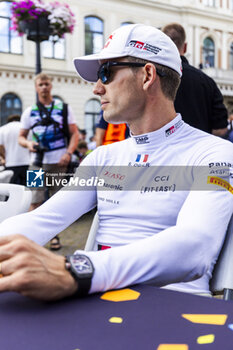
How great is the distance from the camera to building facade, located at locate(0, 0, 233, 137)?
19.6 m

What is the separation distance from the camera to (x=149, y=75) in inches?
65.4

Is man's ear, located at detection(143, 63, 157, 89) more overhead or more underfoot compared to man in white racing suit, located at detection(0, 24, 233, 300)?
more overhead

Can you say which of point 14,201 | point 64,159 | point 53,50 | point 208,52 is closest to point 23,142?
point 64,159

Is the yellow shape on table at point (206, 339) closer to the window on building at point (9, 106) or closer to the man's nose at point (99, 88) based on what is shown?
the man's nose at point (99, 88)

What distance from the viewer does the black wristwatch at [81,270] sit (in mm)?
915

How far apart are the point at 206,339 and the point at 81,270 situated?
0.33 meters

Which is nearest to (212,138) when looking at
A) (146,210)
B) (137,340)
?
(146,210)

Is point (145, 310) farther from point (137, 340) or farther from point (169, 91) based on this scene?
point (169, 91)

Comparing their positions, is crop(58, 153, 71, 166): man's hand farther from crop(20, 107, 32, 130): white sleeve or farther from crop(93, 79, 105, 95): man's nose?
crop(93, 79, 105, 95): man's nose

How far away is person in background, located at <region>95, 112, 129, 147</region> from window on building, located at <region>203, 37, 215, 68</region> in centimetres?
2338

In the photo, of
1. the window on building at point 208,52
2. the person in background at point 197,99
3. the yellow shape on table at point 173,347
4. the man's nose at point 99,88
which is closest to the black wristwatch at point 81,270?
the yellow shape on table at point 173,347

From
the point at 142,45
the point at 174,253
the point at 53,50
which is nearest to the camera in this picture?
the point at 174,253

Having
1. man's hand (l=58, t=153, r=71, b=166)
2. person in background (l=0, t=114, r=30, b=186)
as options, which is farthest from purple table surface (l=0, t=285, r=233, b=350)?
person in background (l=0, t=114, r=30, b=186)

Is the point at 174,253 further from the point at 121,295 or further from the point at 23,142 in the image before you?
the point at 23,142
